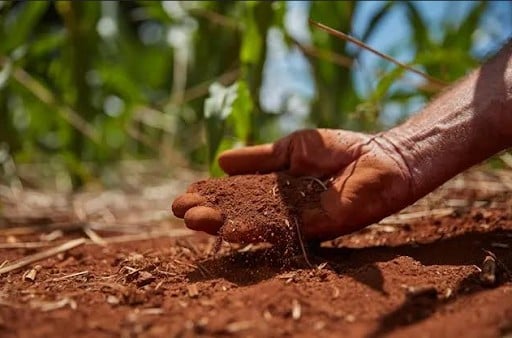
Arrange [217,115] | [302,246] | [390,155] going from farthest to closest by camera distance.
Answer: [217,115], [390,155], [302,246]

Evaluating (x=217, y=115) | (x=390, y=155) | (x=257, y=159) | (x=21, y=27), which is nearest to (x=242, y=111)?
(x=217, y=115)

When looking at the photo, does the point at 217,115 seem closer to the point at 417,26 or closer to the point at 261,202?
the point at 261,202

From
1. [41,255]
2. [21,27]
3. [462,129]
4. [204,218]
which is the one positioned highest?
[21,27]

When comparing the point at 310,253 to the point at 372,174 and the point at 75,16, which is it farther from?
the point at 75,16

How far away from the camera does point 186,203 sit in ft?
3.92

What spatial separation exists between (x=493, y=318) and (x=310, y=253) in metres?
0.41

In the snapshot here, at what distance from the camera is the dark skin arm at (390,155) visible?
118cm

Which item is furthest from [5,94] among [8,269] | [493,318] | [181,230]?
[493,318]

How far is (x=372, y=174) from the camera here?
3.96 ft

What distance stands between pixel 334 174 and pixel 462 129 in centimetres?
24

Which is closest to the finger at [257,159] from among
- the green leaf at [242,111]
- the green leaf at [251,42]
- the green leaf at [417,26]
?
the green leaf at [242,111]

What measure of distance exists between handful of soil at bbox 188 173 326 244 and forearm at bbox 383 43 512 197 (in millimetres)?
181

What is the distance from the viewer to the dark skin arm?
118 centimetres

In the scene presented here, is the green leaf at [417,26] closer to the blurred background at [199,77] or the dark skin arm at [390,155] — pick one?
the blurred background at [199,77]
